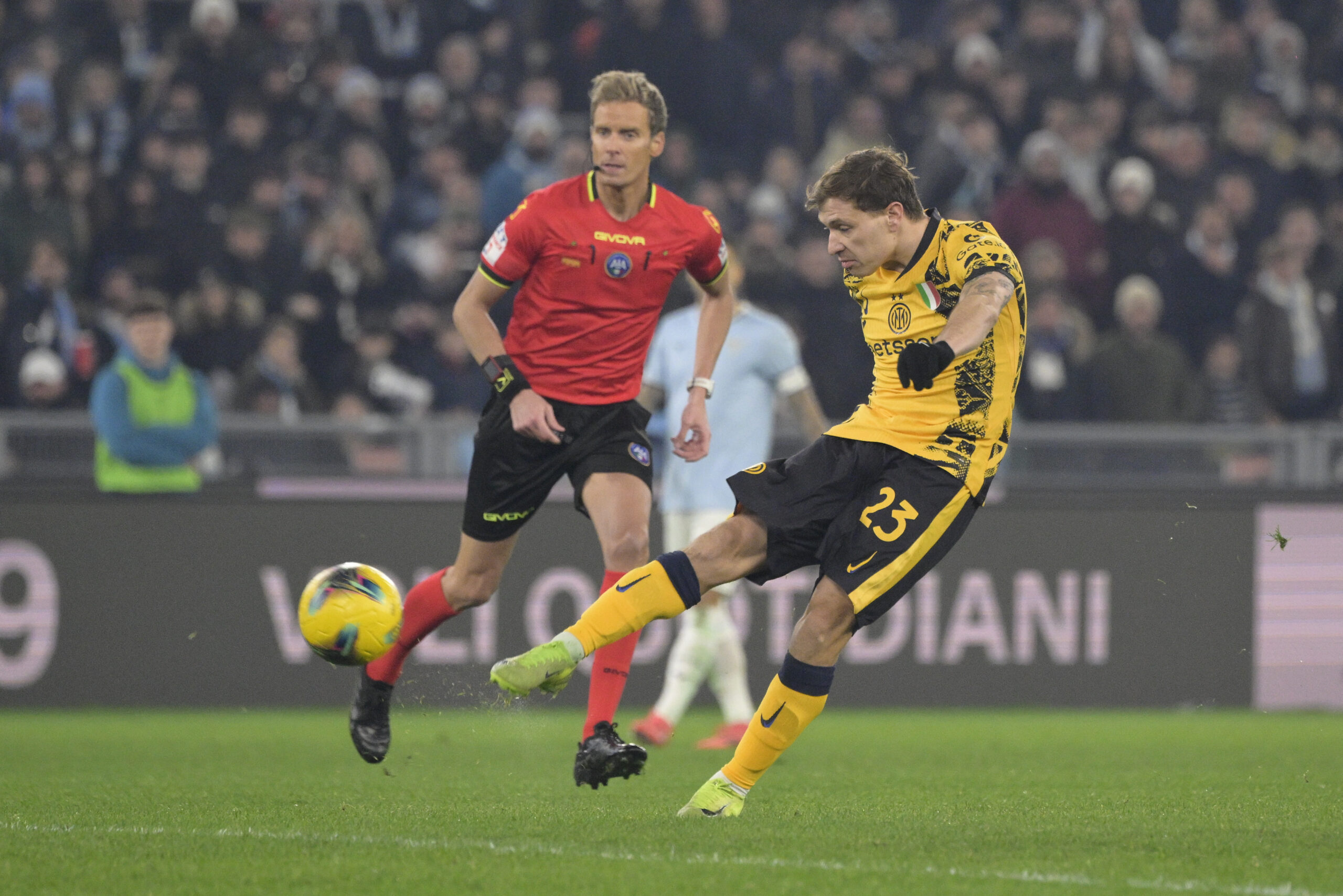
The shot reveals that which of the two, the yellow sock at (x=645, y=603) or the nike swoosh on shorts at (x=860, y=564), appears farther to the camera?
the yellow sock at (x=645, y=603)

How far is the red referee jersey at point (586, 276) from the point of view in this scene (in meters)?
6.61

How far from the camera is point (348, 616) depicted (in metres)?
6.57

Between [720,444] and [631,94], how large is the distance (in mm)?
2909

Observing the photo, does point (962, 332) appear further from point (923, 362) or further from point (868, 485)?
point (868, 485)

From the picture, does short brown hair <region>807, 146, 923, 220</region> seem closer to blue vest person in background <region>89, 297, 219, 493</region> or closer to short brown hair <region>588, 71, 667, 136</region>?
short brown hair <region>588, 71, 667, 136</region>

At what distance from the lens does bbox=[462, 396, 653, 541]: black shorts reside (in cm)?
663

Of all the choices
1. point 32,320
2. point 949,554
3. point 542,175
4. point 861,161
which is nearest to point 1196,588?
point 949,554

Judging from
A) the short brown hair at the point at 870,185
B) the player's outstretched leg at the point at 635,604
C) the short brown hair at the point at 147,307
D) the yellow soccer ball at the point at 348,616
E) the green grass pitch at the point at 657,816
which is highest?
the short brown hair at the point at 870,185

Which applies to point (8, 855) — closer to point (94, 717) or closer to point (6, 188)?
point (94, 717)

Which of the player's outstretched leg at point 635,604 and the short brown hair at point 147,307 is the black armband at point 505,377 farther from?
the short brown hair at point 147,307

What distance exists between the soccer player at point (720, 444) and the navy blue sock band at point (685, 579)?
327cm

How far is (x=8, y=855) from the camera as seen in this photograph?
4895 mm

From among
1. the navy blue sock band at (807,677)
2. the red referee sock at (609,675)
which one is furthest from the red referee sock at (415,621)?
the navy blue sock band at (807,677)

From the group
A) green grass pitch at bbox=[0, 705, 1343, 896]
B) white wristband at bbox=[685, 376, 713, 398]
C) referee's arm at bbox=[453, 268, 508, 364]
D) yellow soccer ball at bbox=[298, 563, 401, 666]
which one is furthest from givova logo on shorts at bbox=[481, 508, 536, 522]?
green grass pitch at bbox=[0, 705, 1343, 896]
